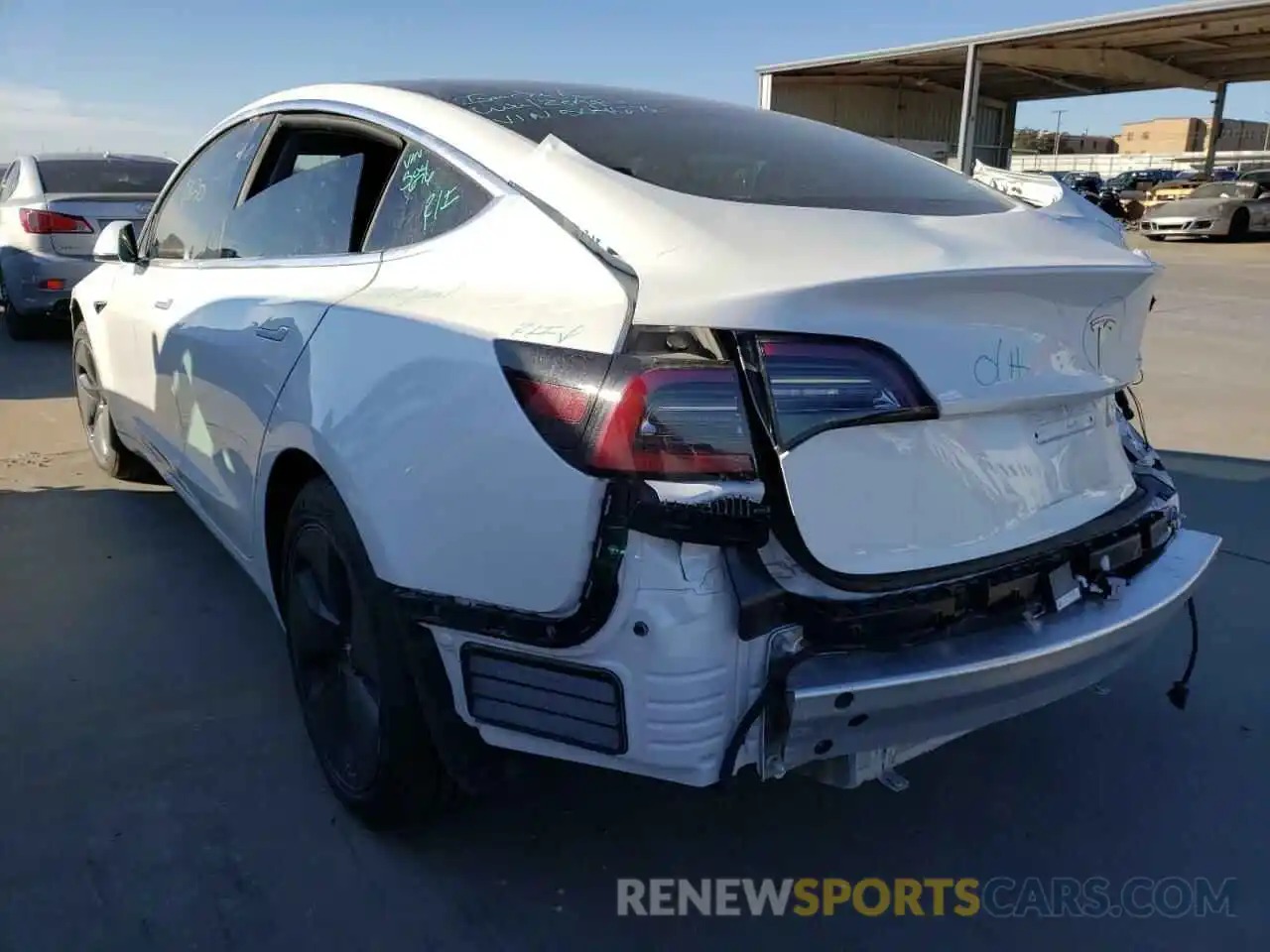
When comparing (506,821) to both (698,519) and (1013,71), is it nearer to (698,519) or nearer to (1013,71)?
(698,519)

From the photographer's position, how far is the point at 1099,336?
2193mm

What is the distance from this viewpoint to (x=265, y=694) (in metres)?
3.00

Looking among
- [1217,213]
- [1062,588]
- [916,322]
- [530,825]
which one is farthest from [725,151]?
[1217,213]

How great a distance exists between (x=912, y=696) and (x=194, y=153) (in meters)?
3.21

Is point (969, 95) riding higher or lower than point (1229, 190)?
higher

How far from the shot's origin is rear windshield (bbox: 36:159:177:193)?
8.80 metres

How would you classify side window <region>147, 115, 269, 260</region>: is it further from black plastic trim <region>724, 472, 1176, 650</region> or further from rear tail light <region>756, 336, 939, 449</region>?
black plastic trim <region>724, 472, 1176, 650</region>

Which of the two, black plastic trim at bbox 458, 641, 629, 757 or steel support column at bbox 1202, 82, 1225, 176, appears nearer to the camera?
black plastic trim at bbox 458, 641, 629, 757

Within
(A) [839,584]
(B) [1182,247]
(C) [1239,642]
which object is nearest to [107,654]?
(A) [839,584]

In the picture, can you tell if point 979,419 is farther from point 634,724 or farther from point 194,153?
point 194,153

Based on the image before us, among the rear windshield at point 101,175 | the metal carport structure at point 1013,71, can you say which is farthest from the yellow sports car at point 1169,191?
the rear windshield at point 101,175

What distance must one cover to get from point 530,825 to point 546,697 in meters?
0.74

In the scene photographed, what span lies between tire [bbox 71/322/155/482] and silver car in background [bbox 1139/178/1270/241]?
A: 79.5 feet

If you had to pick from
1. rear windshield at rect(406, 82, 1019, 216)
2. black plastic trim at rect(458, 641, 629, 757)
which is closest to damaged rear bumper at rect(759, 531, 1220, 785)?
black plastic trim at rect(458, 641, 629, 757)
